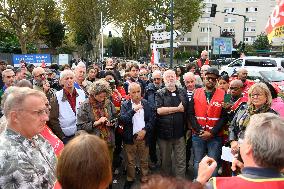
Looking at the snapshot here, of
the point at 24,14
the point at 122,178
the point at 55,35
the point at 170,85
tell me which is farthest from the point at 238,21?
the point at 122,178

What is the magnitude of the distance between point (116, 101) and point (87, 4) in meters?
35.7

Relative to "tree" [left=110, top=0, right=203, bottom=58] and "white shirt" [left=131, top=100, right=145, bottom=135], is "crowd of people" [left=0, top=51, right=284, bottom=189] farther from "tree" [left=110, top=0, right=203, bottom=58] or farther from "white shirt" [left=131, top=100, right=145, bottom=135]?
"tree" [left=110, top=0, right=203, bottom=58]

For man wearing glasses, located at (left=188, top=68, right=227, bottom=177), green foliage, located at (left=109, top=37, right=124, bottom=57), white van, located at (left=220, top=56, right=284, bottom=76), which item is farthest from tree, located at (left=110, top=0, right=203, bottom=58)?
man wearing glasses, located at (left=188, top=68, right=227, bottom=177)

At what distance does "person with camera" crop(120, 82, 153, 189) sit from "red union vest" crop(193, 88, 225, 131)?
2.63 feet

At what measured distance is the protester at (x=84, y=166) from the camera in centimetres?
209

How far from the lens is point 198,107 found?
5680 millimetres

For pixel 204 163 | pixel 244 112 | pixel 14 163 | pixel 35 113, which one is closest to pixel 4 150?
pixel 14 163

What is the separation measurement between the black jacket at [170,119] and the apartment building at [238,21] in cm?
6957

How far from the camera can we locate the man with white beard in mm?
5992

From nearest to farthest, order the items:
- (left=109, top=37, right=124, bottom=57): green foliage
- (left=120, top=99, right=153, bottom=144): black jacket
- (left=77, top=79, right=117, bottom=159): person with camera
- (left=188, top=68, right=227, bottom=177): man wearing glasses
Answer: (left=77, top=79, right=117, bottom=159): person with camera < (left=188, top=68, right=227, bottom=177): man wearing glasses < (left=120, top=99, right=153, bottom=144): black jacket < (left=109, top=37, right=124, bottom=57): green foliage

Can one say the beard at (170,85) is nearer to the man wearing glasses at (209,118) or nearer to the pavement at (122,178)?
the man wearing glasses at (209,118)

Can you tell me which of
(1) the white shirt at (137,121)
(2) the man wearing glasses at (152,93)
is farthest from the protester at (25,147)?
(2) the man wearing glasses at (152,93)

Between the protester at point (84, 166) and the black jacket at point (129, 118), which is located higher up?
the protester at point (84, 166)

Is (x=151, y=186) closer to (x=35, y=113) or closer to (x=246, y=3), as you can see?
(x=35, y=113)
